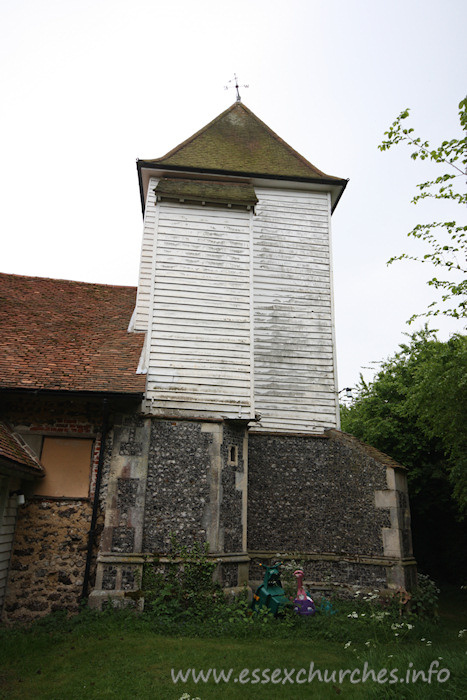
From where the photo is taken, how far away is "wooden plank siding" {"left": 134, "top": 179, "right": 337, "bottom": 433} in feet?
33.1

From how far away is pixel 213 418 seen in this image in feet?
31.3

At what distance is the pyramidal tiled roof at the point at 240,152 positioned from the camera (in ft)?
43.4

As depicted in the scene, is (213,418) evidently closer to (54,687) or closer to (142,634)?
(142,634)

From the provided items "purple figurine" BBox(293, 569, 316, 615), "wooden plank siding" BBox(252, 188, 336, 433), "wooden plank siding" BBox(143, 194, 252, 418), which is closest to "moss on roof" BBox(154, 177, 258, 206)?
"wooden plank siding" BBox(143, 194, 252, 418)

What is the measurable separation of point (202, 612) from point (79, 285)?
906 cm

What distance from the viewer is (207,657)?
6.34 metres

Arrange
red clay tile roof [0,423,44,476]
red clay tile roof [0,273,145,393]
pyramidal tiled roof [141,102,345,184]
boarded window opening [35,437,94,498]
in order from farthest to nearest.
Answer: pyramidal tiled roof [141,102,345,184], red clay tile roof [0,273,145,393], boarded window opening [35,437,94,498], red clay tile roof [0,423,44,476]

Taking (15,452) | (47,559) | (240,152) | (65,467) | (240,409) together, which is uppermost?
(240,152)

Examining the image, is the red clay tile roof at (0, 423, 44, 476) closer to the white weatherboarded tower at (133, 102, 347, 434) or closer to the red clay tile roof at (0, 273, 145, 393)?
the red clay tile roof at (0, 273, 145, 393)

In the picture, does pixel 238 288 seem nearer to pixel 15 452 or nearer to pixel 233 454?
pixel 233 454

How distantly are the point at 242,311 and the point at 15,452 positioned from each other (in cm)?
548

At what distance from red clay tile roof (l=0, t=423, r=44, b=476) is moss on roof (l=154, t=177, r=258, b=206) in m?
6.56

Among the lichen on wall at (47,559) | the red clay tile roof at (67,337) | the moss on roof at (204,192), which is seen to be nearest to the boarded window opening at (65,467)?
the lichen on wall at (47,559)

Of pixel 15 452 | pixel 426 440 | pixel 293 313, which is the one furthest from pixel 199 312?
pixel 426 440
